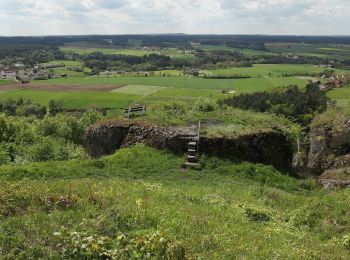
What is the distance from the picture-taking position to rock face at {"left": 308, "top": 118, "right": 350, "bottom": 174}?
2284 cm

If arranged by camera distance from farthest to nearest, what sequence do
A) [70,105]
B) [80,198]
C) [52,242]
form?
[70,105] < [80,198] < [52,242]

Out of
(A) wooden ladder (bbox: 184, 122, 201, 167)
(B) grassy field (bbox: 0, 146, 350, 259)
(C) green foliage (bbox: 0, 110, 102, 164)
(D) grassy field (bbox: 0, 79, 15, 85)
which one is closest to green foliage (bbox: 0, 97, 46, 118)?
(C) green foliage (bbox: 0, 110, 102, 164)

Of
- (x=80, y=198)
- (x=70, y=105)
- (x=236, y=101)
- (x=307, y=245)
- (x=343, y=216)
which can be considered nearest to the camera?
(x=307, y=245)

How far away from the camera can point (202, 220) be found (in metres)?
10.7

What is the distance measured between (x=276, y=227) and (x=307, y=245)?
158 centimetres

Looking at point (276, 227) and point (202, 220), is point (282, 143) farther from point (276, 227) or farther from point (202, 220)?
point (202, 220)

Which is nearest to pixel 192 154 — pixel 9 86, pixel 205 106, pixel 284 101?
pixel 205 106

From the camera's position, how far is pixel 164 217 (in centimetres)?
1041

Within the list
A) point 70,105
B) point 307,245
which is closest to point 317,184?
point 307,245

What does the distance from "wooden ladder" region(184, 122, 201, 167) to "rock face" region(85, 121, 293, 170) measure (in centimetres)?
26

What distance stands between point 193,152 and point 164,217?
9837 mm

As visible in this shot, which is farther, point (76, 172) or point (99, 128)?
point (99, 128)

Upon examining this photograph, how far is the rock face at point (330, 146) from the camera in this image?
74.9 ft

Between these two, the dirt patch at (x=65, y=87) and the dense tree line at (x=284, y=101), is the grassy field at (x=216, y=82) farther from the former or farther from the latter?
the dense tree line at (x=284, y=101)
